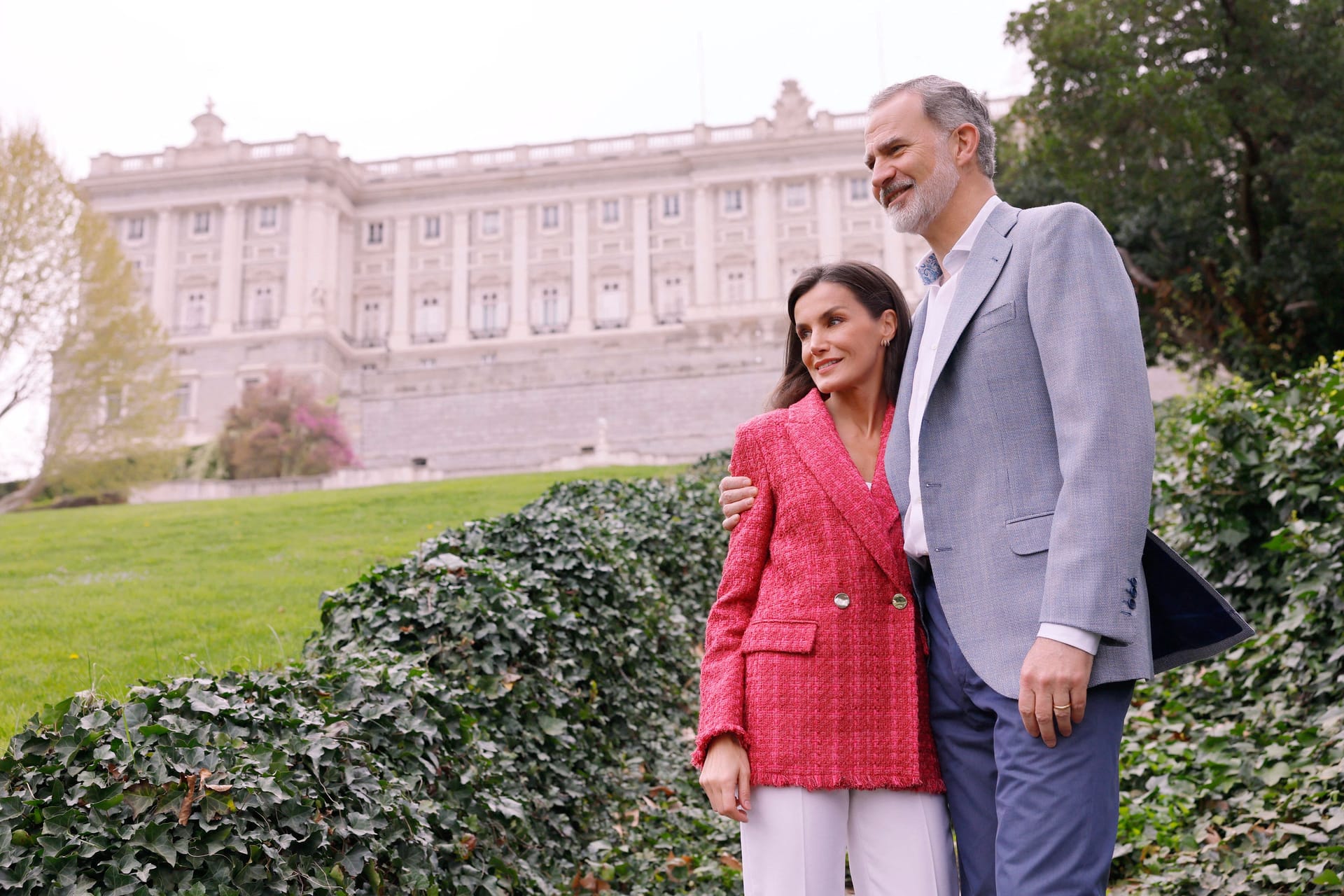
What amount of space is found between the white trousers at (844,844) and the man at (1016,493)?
0.21 feet

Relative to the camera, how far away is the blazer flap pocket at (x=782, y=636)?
2.04 m

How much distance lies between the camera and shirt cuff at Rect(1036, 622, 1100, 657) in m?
1.76

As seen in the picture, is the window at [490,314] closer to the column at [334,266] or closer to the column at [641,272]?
the column at [641,272]

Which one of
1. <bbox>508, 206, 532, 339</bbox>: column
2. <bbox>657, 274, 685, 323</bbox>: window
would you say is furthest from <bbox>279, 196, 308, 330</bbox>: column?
<bbox>657, 274, 685, 323</bbox>: window

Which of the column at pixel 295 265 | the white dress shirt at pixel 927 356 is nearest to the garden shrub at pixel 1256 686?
the white dress shirt at pixel 927 356

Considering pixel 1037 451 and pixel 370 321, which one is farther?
pixel 370 321

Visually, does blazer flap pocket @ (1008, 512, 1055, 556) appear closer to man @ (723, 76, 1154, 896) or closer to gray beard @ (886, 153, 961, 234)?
man @ (723, 76, 1154, 896)

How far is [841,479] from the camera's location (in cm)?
217

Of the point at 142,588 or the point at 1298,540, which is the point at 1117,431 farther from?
the point at 142,588

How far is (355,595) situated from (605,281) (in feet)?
166

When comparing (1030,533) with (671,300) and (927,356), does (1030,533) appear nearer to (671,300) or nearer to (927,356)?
(927,356)

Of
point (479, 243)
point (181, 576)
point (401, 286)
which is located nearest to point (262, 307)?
point (401, 286)

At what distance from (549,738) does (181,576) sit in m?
5.57

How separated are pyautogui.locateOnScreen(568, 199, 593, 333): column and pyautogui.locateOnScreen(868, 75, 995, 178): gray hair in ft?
166
